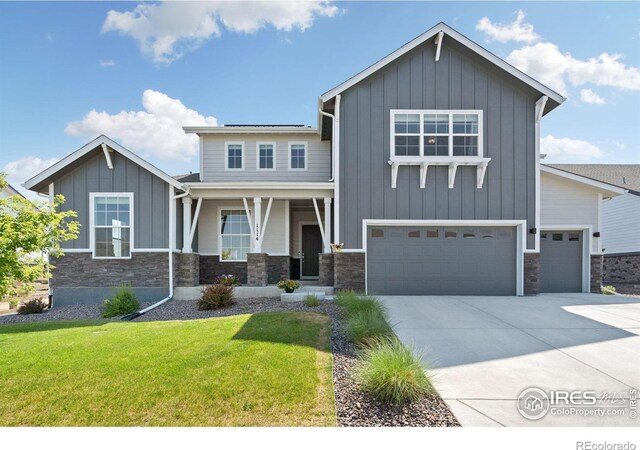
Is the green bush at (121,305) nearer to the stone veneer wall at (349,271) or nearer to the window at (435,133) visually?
the stone veneer wall at (349,271)

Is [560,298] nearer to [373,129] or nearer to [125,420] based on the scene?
[373,129]

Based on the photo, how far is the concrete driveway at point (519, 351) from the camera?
3826 mm

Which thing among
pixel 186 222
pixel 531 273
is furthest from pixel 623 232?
pixel 186 222

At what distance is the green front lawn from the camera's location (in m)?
3.67

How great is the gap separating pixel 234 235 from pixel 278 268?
7.12ft

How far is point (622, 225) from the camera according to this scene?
1712 cm

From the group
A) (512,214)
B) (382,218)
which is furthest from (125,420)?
(512,214)

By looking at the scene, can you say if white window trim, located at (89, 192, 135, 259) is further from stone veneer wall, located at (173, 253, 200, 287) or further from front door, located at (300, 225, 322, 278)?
front door, located at (300, 225, 322, 278)

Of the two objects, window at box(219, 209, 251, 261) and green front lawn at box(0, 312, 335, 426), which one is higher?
window at box(219, 209, 251, 261)

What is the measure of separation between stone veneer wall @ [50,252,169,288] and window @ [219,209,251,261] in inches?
95.1

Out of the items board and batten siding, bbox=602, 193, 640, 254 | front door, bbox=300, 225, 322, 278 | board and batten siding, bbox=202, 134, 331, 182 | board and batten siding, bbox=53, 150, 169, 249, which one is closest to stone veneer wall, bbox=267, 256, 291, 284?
front door, bbox=300, 225, 322, 278

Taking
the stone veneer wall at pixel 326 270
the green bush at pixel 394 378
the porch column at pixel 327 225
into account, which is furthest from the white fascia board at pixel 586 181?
the green bush at pixel 394 378

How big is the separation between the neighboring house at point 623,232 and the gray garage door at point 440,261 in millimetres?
7927

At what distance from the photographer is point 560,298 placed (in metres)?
10.8
